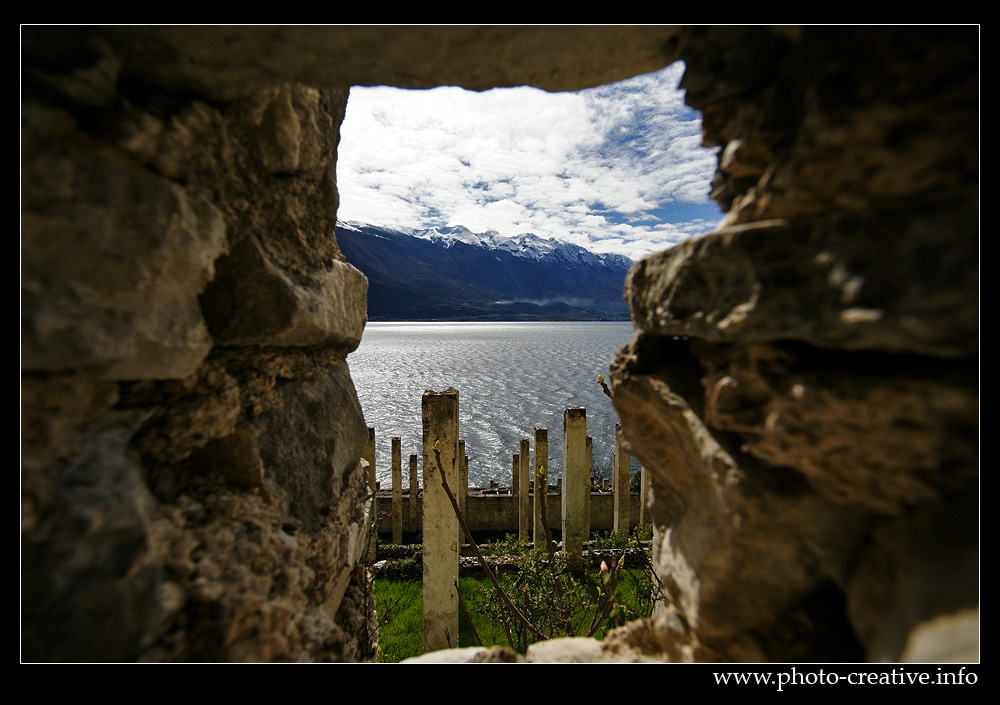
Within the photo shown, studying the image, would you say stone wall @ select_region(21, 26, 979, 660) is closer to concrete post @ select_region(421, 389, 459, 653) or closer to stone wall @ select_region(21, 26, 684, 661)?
stone wall @ select_region(21, 26, 684, 661)

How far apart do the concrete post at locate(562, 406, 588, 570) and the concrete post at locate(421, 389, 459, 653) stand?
14.8ft

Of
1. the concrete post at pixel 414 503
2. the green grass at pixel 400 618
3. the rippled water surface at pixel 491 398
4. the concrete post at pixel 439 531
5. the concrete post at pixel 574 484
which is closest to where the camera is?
the concrete post at pixel 439 531

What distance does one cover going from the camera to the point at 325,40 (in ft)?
7.29

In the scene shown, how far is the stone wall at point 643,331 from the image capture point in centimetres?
165

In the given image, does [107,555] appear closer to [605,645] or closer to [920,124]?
[605,645]

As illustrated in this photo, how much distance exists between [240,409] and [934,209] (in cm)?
381

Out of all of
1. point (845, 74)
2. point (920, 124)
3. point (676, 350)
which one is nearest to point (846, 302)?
point (920, 124)

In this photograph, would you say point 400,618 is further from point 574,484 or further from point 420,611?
point 574,484

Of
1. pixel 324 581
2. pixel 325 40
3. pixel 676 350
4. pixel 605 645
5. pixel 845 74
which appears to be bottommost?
pixel 605 645

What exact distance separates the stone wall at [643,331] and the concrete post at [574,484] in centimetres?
936

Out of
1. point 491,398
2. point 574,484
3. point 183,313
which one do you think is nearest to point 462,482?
point 574,484

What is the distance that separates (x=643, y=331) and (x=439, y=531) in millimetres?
7121

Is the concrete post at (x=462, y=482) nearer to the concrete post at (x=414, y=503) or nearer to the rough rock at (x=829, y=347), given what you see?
the concrete post at (x=414, y=503)

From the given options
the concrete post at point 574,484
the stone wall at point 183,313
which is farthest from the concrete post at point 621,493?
the stone wall at point 183,313
